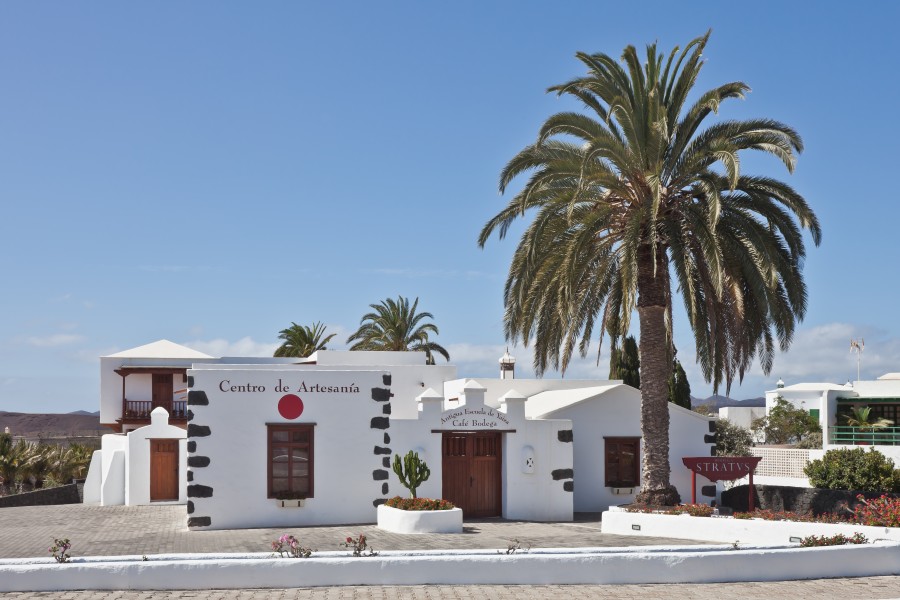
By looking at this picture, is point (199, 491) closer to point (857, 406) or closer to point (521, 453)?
point (521, 453)

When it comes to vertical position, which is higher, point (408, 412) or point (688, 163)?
point (688, 163)

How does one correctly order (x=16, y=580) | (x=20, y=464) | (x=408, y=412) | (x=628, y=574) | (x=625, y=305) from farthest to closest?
1. (x=20, y=464)
2. (x=408, y=412)
3. (x=625, y=305)
4. (x=628, y=574)
5. (x=16, y=580)

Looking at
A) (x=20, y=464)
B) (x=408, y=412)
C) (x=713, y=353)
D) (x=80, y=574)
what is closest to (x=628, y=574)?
(x=80, y=574)

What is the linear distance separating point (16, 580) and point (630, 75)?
16.4 meters

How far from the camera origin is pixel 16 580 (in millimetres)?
13758

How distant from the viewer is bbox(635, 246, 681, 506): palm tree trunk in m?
23.3

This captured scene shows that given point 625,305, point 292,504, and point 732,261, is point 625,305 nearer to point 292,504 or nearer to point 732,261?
point 732,261

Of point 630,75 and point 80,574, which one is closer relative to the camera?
point 80,574

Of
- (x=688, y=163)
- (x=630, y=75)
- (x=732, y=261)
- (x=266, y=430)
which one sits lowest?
(x=266, y=430)

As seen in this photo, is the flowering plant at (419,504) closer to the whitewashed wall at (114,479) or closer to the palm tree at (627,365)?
the whitewashed wall at (114,479)

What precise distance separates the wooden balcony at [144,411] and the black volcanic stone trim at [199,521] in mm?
15803

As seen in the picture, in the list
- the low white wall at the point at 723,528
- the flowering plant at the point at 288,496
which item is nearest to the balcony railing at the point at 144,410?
the flowering plant at the point at 288,496

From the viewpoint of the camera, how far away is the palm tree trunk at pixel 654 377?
917 inches

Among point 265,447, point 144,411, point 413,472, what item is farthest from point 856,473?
point 144,411
